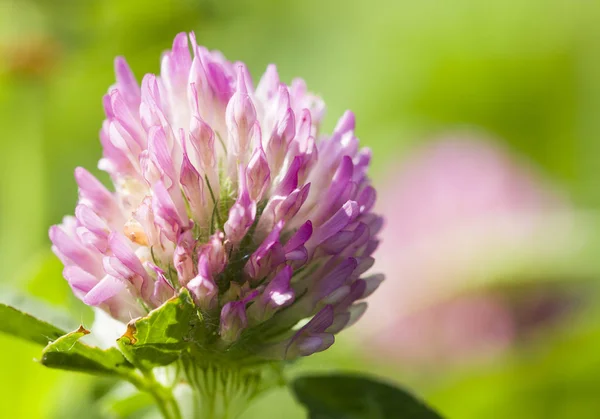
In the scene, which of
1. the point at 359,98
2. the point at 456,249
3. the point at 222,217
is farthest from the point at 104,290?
the point at 359,98

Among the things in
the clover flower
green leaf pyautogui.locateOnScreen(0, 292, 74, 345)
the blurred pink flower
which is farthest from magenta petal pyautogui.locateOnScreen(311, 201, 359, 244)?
the blurred pink flower

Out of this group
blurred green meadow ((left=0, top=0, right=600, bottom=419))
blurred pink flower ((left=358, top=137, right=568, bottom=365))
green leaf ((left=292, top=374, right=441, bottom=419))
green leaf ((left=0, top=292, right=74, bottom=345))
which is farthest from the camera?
blurred pink flower ((left=358, top=137, right=568, bottom=365))

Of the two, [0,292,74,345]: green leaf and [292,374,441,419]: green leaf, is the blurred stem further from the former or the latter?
[292,374,441,419]: green leaf

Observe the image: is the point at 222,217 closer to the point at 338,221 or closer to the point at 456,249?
the point at 338,221

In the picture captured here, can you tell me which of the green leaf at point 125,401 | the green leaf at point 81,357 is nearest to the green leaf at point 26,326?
the green leaf at point 81,357

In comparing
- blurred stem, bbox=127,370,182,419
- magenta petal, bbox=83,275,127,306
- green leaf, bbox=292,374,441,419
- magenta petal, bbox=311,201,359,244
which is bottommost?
green leaf, bbox=292,374,441,419
